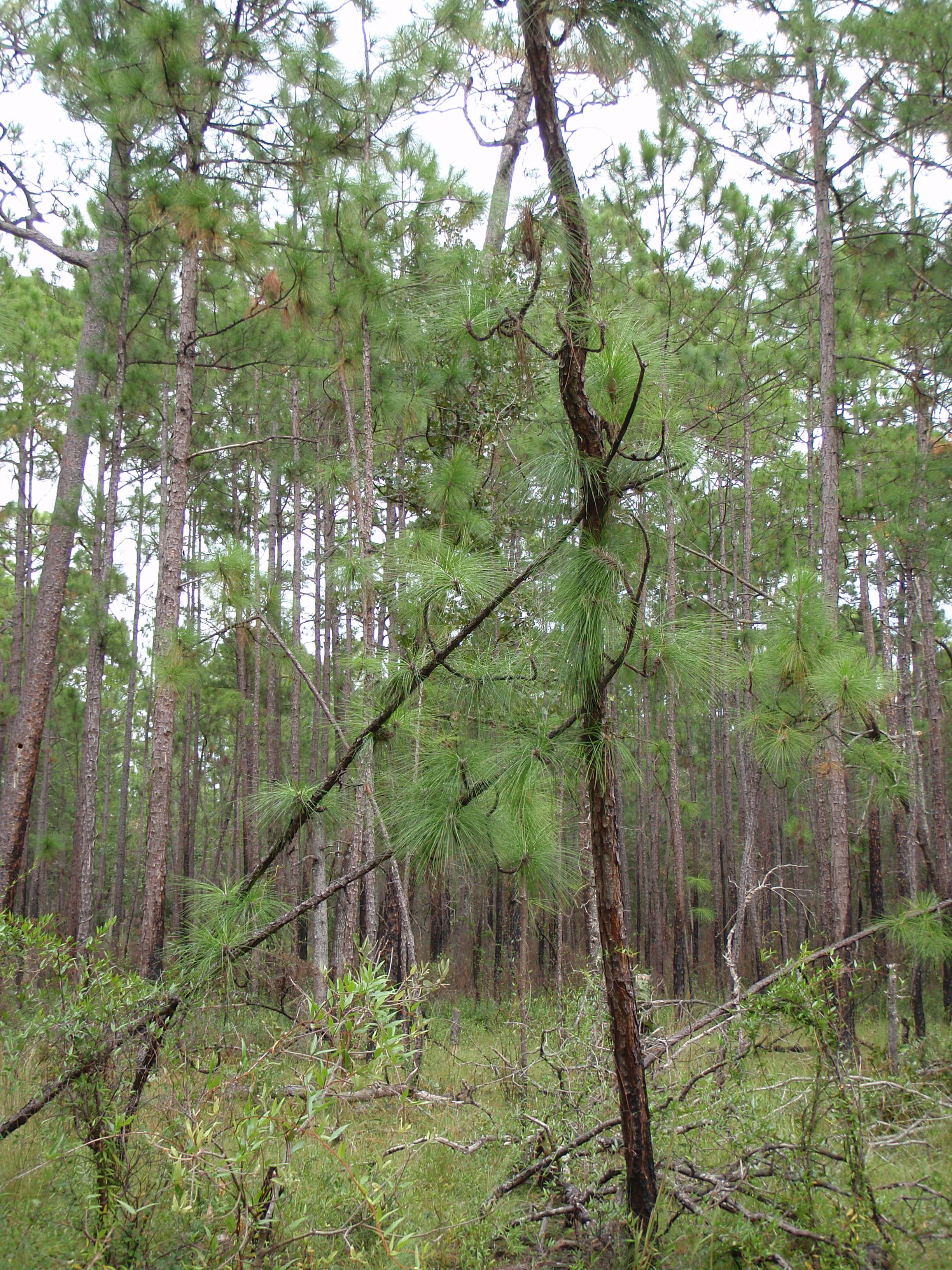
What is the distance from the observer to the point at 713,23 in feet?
9.00

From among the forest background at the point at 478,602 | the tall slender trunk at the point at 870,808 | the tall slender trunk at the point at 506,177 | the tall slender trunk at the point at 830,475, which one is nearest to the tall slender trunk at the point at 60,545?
the forest background at the point at 478,602

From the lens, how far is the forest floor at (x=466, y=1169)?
196cm

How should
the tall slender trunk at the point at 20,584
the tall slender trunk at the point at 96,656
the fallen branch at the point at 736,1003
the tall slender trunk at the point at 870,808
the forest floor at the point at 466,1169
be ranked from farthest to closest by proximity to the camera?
1. the tall slender trunk at the point at 20,584
2. the tall slender trunk at the point at 870,808
3. the tall slender trunk at the point at 96,656
4. the fallen branch at the point at 736,1003
5. the forest floor at the point at 466,1169

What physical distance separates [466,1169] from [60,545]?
5.69 metres

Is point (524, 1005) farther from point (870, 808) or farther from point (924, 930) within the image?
point (870, 808)

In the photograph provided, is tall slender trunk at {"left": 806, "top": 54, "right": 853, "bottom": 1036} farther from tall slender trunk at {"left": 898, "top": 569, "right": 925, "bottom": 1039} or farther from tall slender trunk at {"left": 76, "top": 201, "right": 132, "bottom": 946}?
tall slender trunk at {"left": 76, "top": 201, "right": 132, "bottom": 946}

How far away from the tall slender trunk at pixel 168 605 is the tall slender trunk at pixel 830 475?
4.00 m

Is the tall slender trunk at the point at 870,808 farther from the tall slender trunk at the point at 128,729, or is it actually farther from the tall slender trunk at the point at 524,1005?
the tall slender trunk at the point at 128,729

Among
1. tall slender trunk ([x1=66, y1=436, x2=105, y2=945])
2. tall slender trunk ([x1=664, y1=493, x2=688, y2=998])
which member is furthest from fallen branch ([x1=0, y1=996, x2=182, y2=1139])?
tall slender trunk ([x1=664, y1=493, x2=688, y2=998])

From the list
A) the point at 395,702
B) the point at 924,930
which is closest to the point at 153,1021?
the point at 395,702

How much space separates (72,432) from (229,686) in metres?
6.70

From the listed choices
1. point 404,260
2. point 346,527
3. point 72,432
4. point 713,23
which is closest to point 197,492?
point 346,527

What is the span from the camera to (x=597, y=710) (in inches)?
89.4

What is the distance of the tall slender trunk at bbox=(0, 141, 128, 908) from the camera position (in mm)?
6238
